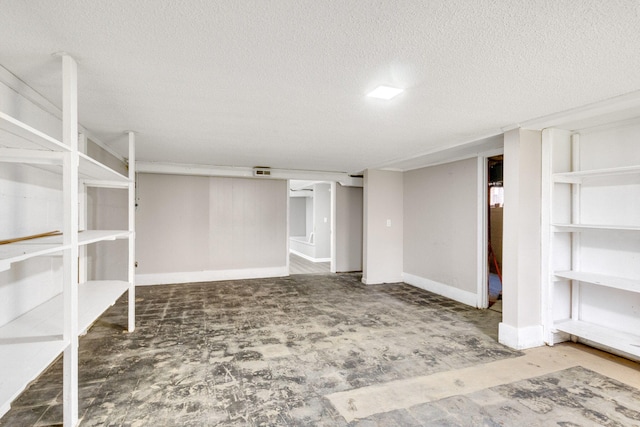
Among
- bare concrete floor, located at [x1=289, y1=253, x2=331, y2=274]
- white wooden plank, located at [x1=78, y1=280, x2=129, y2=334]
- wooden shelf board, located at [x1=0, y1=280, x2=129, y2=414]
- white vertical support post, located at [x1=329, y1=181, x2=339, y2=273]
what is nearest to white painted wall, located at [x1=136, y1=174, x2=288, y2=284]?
bare concrete floor, located at [x1=289, y1=253, x2=331, y2=274]

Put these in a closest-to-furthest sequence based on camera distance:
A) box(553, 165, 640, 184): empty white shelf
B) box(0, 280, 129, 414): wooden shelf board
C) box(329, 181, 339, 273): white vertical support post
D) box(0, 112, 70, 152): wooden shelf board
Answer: box(0, 112, 70, 152): wooden shelf board < box(0, 280, 129, 414): wooden shelf board < box(553, 165, 640, 184): empty white shelf < box(329, 181, 339, 273): white vertical support post

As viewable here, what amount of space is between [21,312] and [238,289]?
3.27m

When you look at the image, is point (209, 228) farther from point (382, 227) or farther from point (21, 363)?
point (21, 363)

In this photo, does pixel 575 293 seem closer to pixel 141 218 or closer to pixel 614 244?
pixel 614 244

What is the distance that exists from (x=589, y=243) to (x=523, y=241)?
0.67 m

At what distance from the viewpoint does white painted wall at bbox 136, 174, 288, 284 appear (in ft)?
18.2

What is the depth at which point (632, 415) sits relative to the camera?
77.7 inches

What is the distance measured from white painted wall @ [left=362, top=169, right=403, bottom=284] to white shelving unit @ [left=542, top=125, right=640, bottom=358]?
2.89 metres

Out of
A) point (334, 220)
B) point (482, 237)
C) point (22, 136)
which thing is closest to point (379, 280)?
point (334, 220)

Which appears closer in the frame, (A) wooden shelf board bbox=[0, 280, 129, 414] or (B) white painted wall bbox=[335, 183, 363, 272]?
(A) wooden shelf board bbox=[0, 280, 129, 414]

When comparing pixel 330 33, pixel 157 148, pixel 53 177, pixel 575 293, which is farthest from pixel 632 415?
pixel 157 148

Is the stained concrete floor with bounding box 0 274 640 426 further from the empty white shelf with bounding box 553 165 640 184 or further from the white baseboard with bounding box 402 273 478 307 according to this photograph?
the empty white shelf with bounding box 553 165 640 184

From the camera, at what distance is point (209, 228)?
5906mm

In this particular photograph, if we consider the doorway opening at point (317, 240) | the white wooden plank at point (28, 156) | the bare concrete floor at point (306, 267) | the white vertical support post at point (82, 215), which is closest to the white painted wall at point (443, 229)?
the doorway opening at point (317, 240)
